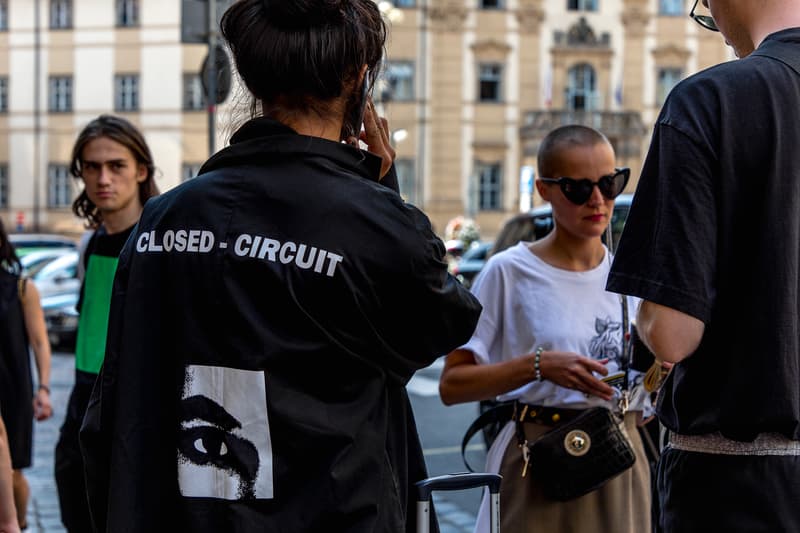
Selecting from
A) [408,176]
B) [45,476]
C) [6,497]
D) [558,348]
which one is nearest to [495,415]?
[558,348]

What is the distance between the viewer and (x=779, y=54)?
214 centimetres

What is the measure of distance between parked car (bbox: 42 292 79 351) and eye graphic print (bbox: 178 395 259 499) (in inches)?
616

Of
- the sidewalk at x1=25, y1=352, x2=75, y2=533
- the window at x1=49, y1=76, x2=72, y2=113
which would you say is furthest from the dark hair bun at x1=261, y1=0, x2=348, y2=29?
the window at x1=49, y1=76, x2=72, y2=113

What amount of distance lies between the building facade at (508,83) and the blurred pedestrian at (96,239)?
3795cm

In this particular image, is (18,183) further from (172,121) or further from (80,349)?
(80,349)

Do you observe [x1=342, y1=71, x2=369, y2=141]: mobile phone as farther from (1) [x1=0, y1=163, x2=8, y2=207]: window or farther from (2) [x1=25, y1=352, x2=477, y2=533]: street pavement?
(1) [x1=0, y1=163, x2=8, y2=207]: window

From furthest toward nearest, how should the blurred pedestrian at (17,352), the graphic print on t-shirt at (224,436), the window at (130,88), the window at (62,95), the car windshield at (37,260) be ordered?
the window at (62,95), the window at (130,88), the car windshield at (37,260), the blurred pedestrian at (17,352), the graphic print on t-shirt at (224,436)

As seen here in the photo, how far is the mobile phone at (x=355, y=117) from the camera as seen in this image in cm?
220

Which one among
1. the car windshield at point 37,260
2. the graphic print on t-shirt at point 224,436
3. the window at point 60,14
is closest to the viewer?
the graphic print on t-shirt at point 224,436

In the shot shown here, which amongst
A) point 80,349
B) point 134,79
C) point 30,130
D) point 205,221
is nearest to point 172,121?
point 134,79

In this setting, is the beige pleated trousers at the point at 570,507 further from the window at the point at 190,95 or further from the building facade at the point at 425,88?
the window at the point at 190,95

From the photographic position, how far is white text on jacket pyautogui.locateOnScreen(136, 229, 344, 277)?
2.01 metres

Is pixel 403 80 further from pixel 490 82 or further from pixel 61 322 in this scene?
pixel 61 322

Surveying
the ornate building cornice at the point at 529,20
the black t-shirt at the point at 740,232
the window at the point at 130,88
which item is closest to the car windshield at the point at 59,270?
the black t-shirt at the point at 740,232
